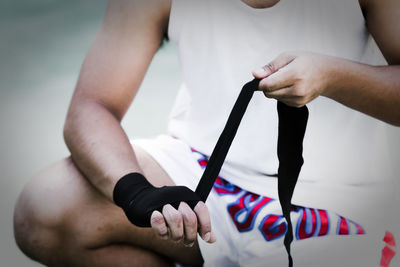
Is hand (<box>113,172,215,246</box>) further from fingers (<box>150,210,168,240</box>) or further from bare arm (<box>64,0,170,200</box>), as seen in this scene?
bare arm (<box>64,0,170,200</box>)

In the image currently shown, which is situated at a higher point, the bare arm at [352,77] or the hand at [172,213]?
the bare arm at [352,77]

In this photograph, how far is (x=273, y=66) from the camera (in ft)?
2.65

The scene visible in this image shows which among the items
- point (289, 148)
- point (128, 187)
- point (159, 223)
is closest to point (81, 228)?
point (128, 187)

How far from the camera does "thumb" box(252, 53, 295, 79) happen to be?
0.79m

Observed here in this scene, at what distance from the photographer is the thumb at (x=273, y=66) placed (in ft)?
2.60

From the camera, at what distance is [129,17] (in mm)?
1088

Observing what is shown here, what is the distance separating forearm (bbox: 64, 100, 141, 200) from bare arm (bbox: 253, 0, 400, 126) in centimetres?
31

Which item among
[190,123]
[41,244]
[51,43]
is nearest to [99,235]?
[41,244]

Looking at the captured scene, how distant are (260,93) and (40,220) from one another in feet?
1.65

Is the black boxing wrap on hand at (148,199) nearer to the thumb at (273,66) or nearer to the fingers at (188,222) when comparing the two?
Answer: the fingers at (188,222)

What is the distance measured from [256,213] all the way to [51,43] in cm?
238

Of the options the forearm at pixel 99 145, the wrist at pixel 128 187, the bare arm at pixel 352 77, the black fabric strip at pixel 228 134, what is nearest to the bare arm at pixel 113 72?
the forearm at pixel 99 145

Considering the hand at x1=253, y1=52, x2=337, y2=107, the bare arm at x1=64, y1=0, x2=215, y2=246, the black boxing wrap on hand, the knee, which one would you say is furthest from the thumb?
the knee

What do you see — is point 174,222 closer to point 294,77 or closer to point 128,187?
point 128,187
